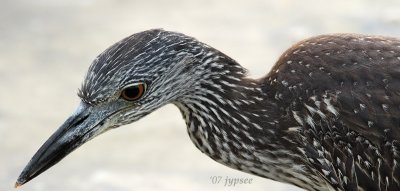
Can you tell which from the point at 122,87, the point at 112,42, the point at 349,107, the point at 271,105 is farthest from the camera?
the point at 112,42

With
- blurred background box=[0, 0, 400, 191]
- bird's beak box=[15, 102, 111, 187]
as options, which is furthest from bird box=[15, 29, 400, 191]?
blurred background box=[0, 0, 400, 191]

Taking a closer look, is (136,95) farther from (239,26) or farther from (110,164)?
(239,26)

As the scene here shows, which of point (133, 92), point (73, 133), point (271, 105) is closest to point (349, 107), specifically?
point (271, 105)

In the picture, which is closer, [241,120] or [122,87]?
[122,87]

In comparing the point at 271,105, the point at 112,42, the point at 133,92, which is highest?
the point at 112,42

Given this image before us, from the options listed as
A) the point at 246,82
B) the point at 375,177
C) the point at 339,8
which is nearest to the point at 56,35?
the point at 339,8

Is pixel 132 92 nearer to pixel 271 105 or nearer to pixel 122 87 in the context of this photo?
pixel 122 87

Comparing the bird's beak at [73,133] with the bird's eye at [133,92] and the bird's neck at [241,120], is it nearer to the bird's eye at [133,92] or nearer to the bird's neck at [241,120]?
the bird's eye at [133,92]
